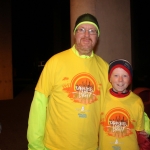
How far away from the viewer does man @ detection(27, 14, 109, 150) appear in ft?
6.66

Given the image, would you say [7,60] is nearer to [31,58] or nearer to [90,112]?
[90,112]

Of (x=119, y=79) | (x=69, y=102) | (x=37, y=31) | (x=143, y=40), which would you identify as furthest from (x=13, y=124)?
(x=37, y=31)

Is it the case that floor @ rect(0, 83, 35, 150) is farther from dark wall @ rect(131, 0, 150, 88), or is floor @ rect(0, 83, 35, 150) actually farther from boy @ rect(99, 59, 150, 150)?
dark wall @ rect(131, 0, 150, 88)

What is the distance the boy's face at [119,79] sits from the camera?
2.20 m

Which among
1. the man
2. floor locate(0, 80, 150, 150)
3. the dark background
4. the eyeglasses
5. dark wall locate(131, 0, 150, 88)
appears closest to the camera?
the man

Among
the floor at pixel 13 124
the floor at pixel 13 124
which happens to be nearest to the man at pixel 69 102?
the floor at pixel 13 124

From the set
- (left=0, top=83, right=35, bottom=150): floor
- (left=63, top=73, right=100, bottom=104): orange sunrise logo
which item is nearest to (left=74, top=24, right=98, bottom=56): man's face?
(left=63, top=73, right=100, bottom=104): orange sunrise logo

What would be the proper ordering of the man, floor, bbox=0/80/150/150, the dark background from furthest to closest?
1. the dark background
2. floor, bbox=0/80/150/150
3. the man

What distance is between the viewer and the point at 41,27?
70.0 ft

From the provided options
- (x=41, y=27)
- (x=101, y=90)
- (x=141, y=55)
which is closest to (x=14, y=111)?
(x=141, y=55)

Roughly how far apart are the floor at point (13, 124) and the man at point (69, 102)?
3.11 metres

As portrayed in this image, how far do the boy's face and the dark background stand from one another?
6.88 m

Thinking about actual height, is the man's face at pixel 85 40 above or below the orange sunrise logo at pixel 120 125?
above

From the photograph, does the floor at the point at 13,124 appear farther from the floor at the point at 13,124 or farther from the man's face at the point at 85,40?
the man's face at the point at 85,40
